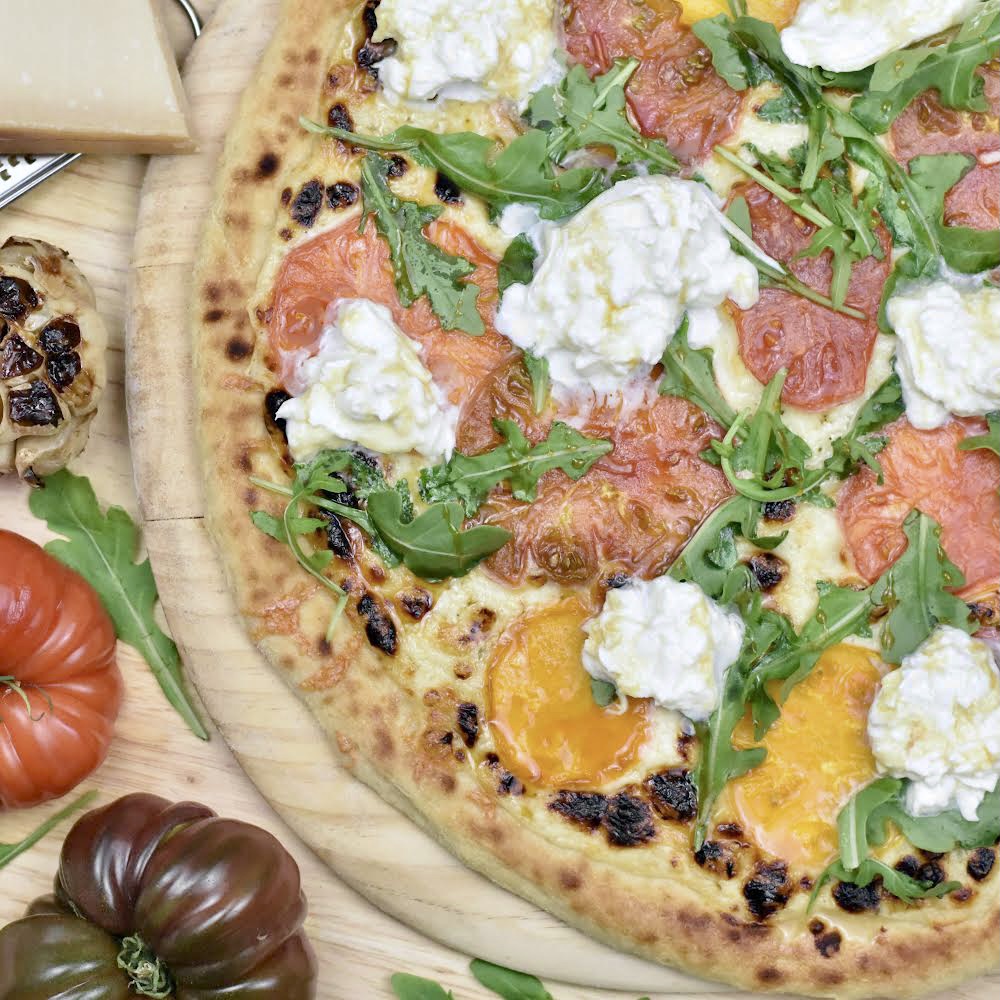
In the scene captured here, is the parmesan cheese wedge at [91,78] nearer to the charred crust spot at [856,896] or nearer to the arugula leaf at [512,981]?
the arugula leaf at [512,981]

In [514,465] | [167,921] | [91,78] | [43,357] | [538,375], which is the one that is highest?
[91,78]

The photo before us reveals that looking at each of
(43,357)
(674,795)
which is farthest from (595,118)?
(674,795)

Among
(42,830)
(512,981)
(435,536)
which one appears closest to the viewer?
(435,536)

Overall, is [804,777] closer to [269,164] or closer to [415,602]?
[415,602]

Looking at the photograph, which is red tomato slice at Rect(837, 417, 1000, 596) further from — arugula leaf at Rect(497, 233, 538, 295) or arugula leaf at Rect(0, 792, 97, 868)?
arugula leaf at Rect(0, 792, 97, 868)

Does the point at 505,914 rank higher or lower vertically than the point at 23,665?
lower

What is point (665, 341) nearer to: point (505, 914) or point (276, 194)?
point (276, 194)

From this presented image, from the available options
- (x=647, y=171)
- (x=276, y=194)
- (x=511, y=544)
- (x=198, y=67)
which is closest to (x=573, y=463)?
(x=511, y=544)

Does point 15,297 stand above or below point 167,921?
above
